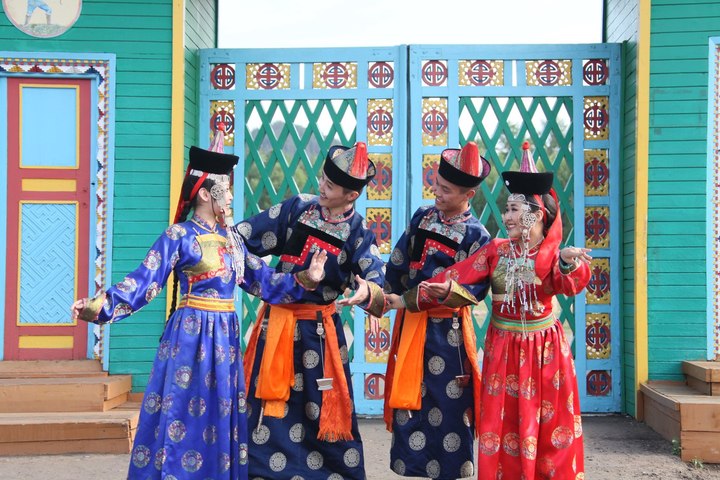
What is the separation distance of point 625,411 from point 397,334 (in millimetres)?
2271

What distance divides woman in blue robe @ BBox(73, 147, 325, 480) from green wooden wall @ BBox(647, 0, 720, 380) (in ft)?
8.32

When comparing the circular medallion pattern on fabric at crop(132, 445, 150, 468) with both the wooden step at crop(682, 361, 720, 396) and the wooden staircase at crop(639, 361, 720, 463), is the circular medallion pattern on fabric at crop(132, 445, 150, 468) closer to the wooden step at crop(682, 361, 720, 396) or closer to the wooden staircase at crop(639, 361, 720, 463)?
the wooden staircase at crop(639, 361, 720, 463)

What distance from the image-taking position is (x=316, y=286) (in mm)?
3275

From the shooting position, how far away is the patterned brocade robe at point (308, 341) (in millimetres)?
3277

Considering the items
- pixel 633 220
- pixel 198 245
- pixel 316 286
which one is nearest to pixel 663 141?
pixel 633 220

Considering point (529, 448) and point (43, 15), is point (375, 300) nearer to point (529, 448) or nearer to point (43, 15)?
point (529, 448)

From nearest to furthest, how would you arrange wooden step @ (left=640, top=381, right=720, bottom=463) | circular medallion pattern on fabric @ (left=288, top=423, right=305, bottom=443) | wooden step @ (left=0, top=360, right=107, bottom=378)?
1. circular medallion pattern on fabric @ (left=288, top=423, right=305, bottom=443)
2. wooden step @ (left=640, top=381, right=720, bottom=463)
3. wooden step @ (left=0, top=360, right=107, bottom=378)

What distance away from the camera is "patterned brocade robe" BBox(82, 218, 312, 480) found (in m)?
3.04

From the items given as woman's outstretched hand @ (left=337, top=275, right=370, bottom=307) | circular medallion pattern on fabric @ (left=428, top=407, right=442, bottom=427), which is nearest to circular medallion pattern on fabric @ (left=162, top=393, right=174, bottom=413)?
woman's outstretched hand @ (left=337, top=275, right=370, bottom=307)

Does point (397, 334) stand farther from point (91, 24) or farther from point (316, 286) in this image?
point (91, 24)

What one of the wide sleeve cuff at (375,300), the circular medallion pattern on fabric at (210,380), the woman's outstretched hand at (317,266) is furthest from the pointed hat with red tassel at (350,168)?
the circular medallion pattern on fabric at (210,380)

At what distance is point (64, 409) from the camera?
4500 millimetres

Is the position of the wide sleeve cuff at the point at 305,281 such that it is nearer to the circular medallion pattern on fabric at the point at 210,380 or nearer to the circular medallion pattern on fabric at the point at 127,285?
the circular medallion pattern on fabric at the point at 210,380

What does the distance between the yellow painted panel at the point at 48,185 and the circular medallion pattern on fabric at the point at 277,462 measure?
2.44 m
